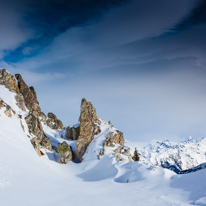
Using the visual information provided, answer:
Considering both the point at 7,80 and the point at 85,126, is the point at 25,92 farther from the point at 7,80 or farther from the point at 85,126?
the point at 85,126

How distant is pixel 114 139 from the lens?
196 ft

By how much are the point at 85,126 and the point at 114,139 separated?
13.7 meters

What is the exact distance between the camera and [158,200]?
46.6 feet

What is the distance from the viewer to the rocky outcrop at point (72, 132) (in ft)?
253

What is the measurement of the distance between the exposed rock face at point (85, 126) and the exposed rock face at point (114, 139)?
8.10 m

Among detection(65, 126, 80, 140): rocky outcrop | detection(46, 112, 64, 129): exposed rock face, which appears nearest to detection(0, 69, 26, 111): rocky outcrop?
detection(65, 126, 80, 140): rocky outcrop

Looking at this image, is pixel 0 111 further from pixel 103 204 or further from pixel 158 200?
pixel 158 200

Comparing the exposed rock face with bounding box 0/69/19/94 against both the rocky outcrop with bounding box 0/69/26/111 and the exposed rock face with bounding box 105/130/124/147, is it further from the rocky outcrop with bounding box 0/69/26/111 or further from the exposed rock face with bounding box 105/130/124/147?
the exposed rock face with bounding box 105/130/124/147

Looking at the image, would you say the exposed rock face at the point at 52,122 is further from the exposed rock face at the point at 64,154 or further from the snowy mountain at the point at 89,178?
the exposed rock face at the point at 64,154

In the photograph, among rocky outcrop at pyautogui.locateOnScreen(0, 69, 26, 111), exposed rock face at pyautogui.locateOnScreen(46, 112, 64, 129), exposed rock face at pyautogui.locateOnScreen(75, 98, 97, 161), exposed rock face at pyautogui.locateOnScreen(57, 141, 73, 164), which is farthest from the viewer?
exposed rock face at pyautogui.locateOnScreen(46, 112, 64, 129)

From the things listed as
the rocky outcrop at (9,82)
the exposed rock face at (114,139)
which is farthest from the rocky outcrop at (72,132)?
the rocky outcrop at (9,82)

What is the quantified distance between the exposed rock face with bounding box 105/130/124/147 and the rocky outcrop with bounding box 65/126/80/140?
2334cm

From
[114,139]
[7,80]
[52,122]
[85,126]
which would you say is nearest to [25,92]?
[7,80]

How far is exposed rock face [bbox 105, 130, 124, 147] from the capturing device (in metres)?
57.0
